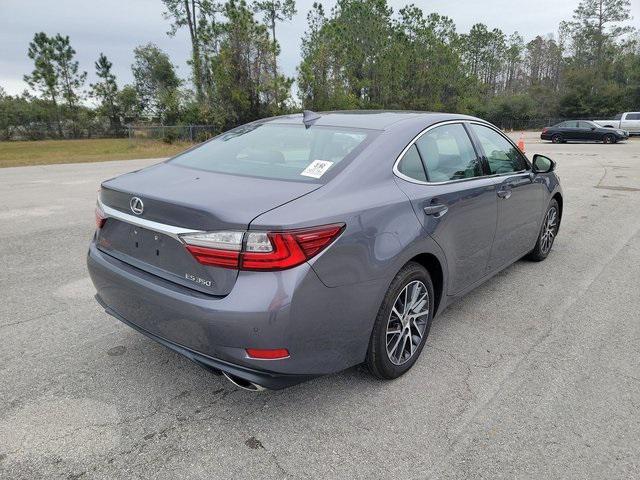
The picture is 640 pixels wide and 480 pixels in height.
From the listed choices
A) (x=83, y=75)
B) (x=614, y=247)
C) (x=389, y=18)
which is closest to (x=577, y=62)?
(x=389, y=18)

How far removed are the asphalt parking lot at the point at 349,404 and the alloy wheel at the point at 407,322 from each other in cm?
17

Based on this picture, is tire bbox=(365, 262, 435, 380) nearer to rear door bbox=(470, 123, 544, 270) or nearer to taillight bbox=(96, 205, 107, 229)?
rear door bbox=(470, 123, 544, 270)

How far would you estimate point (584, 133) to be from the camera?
29.6 m

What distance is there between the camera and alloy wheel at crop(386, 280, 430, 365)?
2812mm

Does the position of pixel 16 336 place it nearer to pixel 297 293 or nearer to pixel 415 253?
pixel 297 293

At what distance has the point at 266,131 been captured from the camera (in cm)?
346

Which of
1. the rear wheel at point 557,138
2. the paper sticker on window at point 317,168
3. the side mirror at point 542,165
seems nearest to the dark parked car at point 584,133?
the rear wheel at point 557,138

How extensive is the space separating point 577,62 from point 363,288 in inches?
3136

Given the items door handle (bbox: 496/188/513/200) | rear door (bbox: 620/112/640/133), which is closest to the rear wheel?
rear door (bbox: 620/112/640/133)

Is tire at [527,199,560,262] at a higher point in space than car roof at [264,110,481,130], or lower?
lower

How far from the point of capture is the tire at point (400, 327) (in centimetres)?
266

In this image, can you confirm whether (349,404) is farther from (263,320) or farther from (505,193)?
(505,193)

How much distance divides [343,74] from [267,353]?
3388 centimetres

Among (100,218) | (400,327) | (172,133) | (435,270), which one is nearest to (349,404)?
(400,327)
